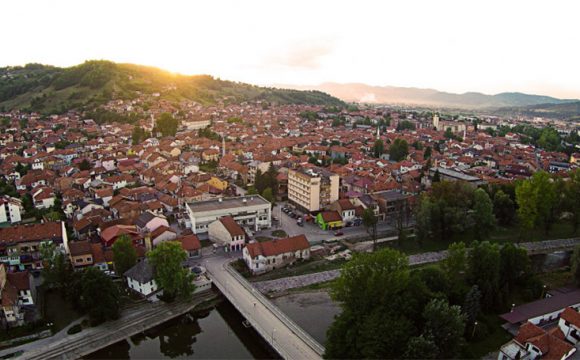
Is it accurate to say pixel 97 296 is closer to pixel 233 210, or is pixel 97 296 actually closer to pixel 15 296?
pixel 15 296

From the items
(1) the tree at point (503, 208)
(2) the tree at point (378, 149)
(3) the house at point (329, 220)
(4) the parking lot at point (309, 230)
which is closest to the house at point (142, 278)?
(4) the parking lot at point (309, 230)

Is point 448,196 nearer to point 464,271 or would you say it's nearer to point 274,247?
point 464,271

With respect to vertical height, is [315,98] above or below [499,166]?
above

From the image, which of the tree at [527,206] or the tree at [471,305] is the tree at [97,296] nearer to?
the tree at [471,305]

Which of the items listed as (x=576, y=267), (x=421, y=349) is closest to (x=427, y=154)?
(x=576, y=267)

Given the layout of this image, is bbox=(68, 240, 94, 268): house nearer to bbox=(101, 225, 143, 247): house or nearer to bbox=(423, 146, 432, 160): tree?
bbox=(101, 225, 143, 247): house

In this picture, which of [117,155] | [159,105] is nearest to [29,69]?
[159,105]

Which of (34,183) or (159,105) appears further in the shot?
(159,105)
